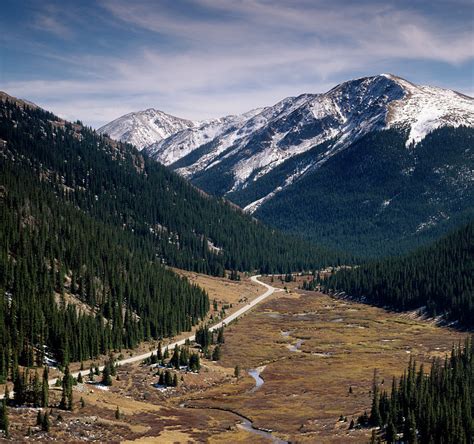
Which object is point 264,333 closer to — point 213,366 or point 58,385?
point 213,366

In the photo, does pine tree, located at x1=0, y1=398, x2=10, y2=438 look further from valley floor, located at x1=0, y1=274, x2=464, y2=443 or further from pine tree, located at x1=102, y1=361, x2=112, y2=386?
pine tree, located at x1=102, y1=361, x2=112, y2=386

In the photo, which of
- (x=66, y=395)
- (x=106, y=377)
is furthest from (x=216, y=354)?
(x=66, y=395)

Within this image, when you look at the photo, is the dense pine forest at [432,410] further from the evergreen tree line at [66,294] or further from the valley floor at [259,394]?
the evergreen tree line at [66,294]

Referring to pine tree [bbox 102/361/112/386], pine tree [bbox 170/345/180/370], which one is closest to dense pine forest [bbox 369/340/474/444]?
pine tree [bbox 170/345/180/370]

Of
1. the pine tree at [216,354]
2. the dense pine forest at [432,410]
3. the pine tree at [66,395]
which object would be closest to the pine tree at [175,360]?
the pine tree at [216,354]

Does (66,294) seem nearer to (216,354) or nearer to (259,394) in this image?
(216,354)

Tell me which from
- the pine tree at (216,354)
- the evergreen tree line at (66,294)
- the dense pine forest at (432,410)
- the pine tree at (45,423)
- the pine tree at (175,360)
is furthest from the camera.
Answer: the pine tree at (216,354)
